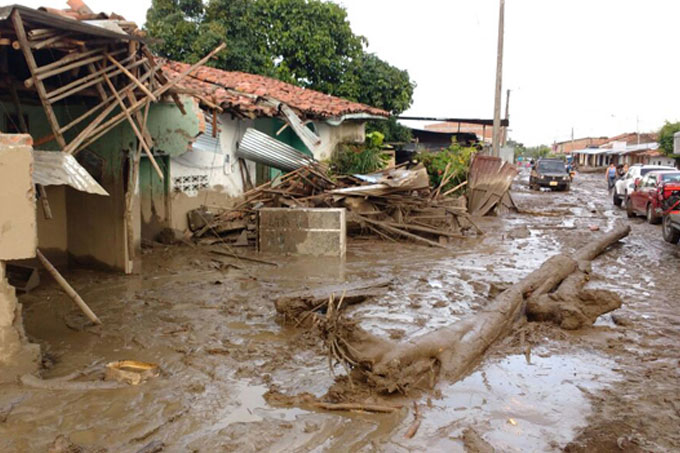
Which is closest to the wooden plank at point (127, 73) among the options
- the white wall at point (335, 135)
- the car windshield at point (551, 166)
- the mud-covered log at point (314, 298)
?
the mud-covered log at point (314, 298)

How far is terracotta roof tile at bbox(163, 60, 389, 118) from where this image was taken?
13.9 metres

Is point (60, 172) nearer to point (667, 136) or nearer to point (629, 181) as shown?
point (629, 181)

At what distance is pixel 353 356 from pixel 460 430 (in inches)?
45.2

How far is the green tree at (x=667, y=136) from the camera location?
42.7 metres

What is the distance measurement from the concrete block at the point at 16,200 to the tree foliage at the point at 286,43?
58.7ft

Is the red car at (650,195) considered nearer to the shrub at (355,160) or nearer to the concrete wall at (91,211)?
the shrub at (355,160)

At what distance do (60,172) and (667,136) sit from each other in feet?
152

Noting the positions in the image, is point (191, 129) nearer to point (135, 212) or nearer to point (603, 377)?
point (135, 212)

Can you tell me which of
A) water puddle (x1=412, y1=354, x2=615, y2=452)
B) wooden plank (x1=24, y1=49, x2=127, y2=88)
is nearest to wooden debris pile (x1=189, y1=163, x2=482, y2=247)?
wooden plank (x1=24, y1=49, x2=127, y2=88)

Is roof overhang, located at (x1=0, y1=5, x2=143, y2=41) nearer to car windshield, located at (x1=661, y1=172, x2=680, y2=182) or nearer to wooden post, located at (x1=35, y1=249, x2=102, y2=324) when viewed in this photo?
wooden post, located at (x1=35, y1=249, x2=102, y2=324)

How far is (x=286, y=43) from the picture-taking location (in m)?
23.4

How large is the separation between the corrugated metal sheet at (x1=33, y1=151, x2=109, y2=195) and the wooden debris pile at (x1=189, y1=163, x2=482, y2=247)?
654cm

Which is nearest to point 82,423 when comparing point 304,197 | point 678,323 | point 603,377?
point 603,377

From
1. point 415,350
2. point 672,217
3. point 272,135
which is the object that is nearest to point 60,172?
point 415,350
